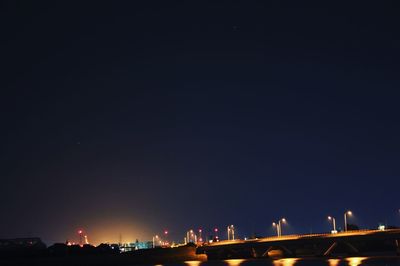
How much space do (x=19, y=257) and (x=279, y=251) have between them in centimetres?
7902

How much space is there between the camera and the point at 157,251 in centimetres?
19538

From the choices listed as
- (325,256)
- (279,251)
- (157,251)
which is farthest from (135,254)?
(325,256)

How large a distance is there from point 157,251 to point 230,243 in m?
24.1

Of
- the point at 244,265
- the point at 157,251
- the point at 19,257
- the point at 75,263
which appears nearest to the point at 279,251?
the point at 157,251

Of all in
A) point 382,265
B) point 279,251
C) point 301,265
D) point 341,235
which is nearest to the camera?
point 382,265

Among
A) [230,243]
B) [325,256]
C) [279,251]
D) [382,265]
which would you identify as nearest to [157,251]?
[230,243]

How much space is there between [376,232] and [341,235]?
11634mm

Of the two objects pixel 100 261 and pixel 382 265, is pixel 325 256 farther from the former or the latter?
pixel 100 261

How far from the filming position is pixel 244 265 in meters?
152

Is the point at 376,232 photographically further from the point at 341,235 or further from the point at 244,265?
the point at 244,265

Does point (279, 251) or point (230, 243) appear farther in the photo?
point (279, 251)

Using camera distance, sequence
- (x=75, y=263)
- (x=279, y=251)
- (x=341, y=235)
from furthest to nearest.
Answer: (x=279, y=251)
(x=75, y=263)
(x=341, y=235)

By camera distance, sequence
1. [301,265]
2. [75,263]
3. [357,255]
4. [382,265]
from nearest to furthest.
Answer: [382,265] → [301,265] → [357,255] → [75,263]

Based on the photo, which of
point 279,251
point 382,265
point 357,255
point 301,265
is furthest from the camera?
point 279,251
